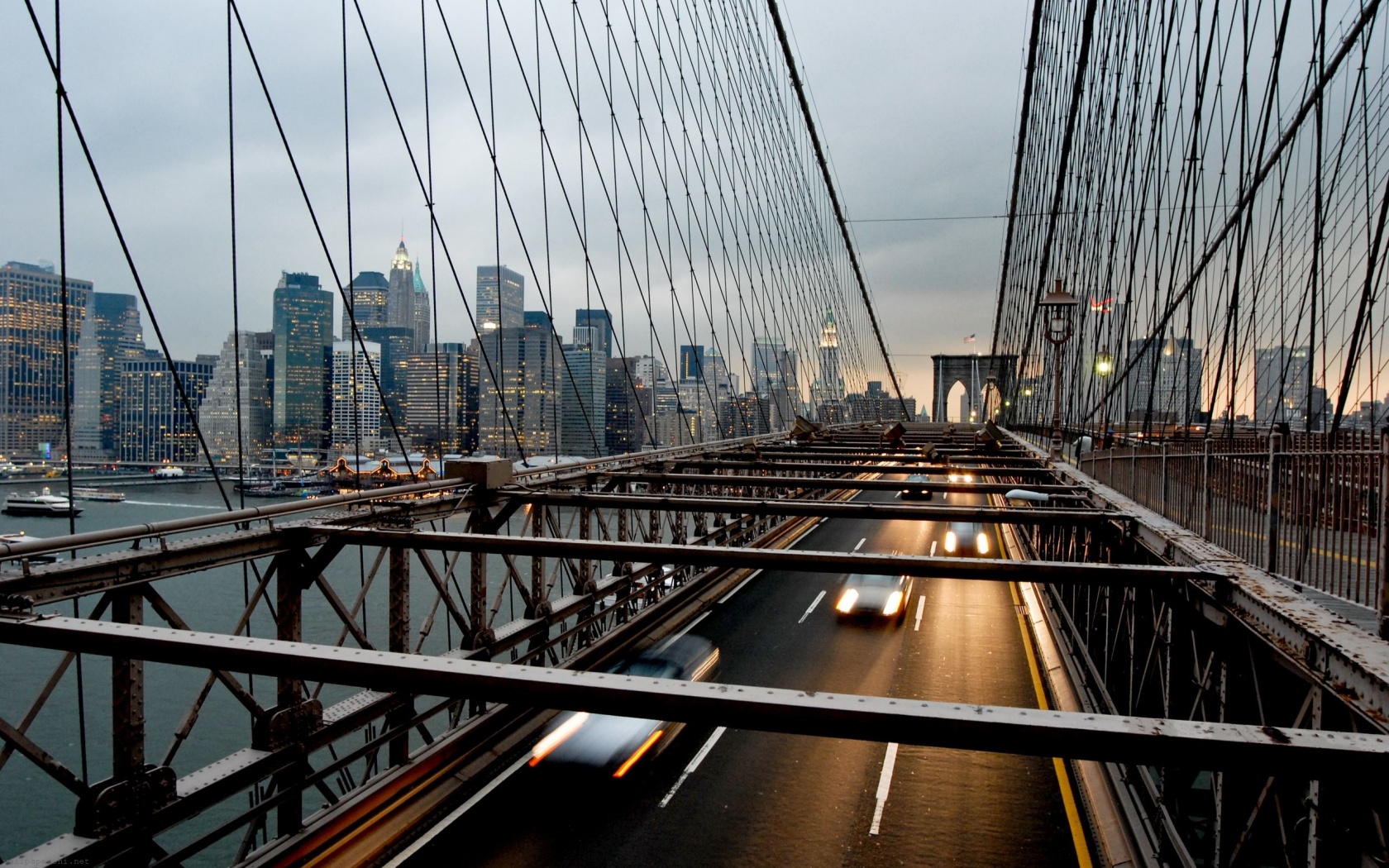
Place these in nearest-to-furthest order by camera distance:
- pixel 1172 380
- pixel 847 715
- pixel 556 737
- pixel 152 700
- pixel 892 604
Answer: pixel 847 715
pixel 556 737
pixel 892 604
pixel 1172 380
pixel 152 700

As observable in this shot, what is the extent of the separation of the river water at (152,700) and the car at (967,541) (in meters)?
15.6

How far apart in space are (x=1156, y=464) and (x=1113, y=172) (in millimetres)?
21152

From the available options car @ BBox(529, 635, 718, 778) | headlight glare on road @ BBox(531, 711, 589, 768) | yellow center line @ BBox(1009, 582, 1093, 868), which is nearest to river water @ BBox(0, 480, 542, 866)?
car @ BBox(529, 635, 718, 778)

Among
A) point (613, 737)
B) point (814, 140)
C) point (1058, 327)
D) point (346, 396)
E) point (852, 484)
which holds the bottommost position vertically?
point (613, 737)

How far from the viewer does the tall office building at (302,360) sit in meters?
20.4

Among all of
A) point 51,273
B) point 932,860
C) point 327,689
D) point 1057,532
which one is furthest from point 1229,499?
point 327,689

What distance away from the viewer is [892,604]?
19812 mm

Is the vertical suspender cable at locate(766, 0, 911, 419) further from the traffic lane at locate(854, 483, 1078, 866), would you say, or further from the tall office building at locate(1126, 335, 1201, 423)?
the traffic lane at locate(854, 483, 1078, 866)

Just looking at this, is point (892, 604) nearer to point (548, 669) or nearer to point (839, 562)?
point (839, 562)

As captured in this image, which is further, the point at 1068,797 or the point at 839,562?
the point at 1068,797

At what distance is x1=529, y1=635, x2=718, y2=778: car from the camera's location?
1071 centimetres

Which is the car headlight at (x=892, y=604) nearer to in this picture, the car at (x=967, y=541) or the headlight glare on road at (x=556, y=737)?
the car at (x=967, y=541)

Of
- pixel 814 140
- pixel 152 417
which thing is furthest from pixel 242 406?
pixel 814 140

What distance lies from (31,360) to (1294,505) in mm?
17270
